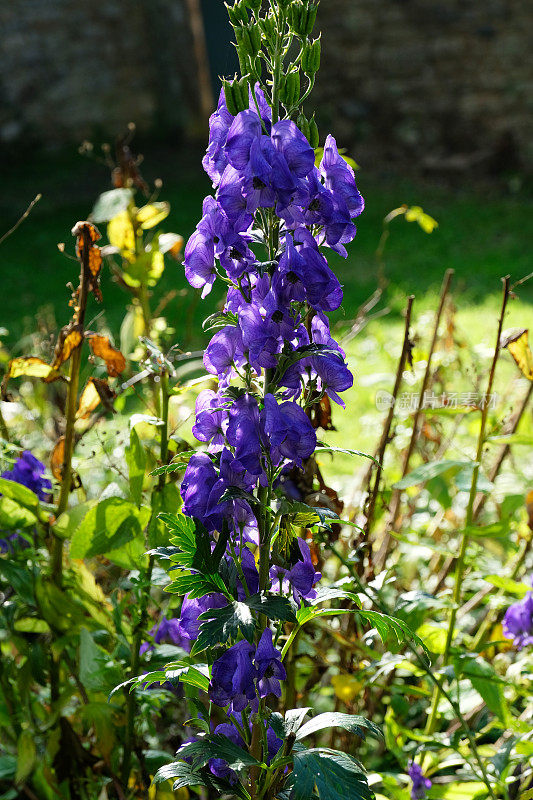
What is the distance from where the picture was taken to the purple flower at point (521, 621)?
154cm

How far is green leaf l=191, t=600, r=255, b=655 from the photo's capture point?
877mm

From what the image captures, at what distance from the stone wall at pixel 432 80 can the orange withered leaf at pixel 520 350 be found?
8.69 m

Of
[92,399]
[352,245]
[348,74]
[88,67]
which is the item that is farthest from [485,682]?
[88,67]

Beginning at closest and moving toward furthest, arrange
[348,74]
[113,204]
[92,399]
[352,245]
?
1. [92,399]
2. [113,204]
3. [352,245]
4. [348,74]

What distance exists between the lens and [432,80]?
960 cm

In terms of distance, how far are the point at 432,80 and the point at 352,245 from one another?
3.32 metres

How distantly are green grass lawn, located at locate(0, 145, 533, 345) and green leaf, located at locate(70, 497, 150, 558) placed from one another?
361 centimetres

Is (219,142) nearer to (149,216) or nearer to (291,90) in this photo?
(291,90)

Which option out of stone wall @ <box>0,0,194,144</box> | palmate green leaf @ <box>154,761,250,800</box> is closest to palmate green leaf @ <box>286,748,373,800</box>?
palmate green leaf @ <box>154,761,250,800</box>

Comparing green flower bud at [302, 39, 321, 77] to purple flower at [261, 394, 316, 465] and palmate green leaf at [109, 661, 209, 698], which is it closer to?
purple flower at [261, 394, 316, 465]

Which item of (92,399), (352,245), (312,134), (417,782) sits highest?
(352,245)

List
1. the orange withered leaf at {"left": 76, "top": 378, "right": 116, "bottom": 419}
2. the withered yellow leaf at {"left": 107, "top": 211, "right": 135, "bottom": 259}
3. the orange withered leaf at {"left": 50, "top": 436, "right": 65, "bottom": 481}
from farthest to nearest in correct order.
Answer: the withered yellow leaf at {"left": 107, "top": 211, "right": 135, "bottom": 259}
the orange withered leaf at {"left": 50, "top": 436, "right": 65, "bottom": 481}
the orange withered leaf at {"left": 76, "top": 378, "right": 116, "bottom": 419}

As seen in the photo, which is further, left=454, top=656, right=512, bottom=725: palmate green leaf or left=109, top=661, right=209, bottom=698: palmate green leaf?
left=454, top=656, right=512, bottom=725: palmate green leaf

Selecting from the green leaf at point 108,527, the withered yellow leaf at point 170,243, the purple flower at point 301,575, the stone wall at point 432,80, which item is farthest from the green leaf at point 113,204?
the stone wall at point 432,80
